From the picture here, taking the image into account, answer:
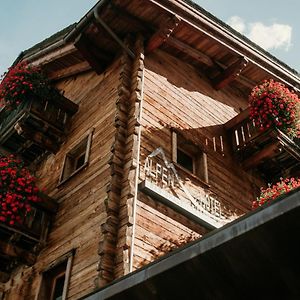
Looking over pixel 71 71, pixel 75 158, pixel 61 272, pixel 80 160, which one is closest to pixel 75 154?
pixel 75 158

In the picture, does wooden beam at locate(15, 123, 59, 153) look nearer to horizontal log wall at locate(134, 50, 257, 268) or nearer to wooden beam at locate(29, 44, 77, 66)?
wooden beam at locate(29, 44, 77, 66)

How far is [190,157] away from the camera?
1216cm

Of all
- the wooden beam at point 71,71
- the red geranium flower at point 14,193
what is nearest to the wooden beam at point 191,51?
the wooden beam at point 71,71

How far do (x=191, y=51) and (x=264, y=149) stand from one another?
3.81 m

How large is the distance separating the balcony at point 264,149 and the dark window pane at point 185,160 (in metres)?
1.86

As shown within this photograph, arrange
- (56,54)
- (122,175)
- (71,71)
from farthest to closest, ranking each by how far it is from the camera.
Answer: (71,71), (56,54), (122,175)

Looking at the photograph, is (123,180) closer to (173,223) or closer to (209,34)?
(173,223)

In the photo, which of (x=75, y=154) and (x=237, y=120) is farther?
(x=237, y=120)

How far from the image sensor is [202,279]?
3.56 meters

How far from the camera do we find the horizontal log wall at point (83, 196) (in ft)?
29.1

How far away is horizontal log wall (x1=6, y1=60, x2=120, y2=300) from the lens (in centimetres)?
886

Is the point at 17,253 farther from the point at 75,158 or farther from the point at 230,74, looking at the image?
the point at 230,74

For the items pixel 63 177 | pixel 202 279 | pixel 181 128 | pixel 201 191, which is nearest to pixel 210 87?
pixel 181 128

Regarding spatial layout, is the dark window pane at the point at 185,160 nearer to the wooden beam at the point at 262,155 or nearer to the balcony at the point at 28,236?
the wooden beam at the point at 262,155
